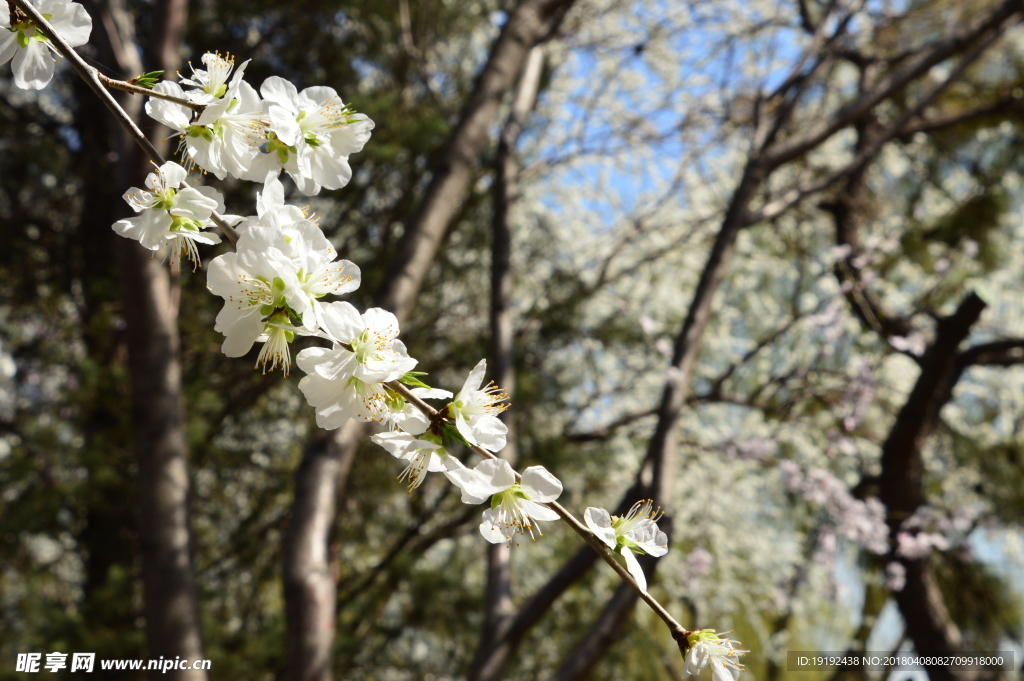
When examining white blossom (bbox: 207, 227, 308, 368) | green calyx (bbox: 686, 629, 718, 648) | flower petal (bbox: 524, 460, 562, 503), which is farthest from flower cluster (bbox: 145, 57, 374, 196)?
green calyx (bbox: 686, 629, 718, 648)

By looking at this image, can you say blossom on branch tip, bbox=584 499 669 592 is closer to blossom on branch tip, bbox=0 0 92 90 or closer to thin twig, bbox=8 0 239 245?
thin twig, bbox=8 0 239 245

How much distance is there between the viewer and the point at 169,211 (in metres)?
0.65

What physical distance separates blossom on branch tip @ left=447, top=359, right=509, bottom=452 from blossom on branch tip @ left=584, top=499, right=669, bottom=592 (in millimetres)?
116

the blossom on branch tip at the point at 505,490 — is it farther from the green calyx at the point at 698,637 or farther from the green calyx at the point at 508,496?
the green calyx at the point at 698,637

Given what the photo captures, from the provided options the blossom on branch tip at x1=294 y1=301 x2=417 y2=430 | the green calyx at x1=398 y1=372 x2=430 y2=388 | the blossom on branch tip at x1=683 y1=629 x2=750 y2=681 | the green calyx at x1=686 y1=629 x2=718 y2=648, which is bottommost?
the blossom on branch tip at x1=683 y1=629 x2=750 y2=681

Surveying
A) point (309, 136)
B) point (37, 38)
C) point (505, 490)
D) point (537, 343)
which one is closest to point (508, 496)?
point (505, 490)

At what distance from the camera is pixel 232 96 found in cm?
66

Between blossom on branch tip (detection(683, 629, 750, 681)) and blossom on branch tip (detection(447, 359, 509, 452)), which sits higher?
blossom on branch tip (detection(447, 359, 509, 452))

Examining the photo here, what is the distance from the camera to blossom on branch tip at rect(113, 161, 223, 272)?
0.64m

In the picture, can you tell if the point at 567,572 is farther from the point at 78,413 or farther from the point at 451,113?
the point at 451,113

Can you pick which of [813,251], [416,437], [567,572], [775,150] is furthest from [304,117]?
[813,251]

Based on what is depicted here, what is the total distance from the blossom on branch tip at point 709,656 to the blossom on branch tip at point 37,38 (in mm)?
783

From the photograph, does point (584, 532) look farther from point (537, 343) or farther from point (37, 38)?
point (537, 343)

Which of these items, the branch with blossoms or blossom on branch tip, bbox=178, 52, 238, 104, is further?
blossom on branch tip, bbox=178, 52, 238, 104
